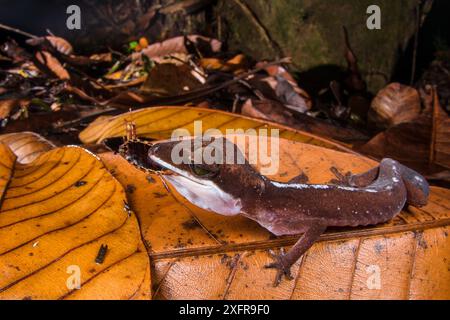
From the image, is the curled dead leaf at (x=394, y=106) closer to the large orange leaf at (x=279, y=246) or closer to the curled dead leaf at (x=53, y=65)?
the large orange leaf at (x=279, y=246)

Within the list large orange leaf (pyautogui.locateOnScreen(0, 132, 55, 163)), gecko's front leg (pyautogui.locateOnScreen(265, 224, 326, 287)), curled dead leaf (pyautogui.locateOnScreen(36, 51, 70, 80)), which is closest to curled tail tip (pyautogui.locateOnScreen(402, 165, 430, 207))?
gecko's front leg (pyautogui.locateOnScreen(265, 224, 326, 287))

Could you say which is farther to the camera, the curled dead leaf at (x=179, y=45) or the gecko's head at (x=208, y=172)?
the curled dead leaf at (x=179, y=45)

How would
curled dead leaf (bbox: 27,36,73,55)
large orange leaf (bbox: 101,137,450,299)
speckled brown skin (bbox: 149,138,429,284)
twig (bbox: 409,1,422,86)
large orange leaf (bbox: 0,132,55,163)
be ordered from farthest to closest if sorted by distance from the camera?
curled dead leaf (bbox: 27,36,73,55) → twig (bbox: 409,1,422,86) → large orange leaf (bbox: 0,132,55,163) → speckled brown skin (bbox: 149,138,429,284) → large orange leaf (bbox: 101,137,450,299)

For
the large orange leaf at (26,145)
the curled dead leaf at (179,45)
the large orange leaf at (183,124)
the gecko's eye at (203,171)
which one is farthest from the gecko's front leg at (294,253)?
the curled dead leaf at (179,45)

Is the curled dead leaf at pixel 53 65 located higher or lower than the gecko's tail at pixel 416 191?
higher

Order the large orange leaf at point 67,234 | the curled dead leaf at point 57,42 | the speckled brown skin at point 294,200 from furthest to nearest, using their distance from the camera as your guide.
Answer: the curled dead leaf at point 57,42, the speckled brown skin at point 294,200, the large orange leaf at point 67,234

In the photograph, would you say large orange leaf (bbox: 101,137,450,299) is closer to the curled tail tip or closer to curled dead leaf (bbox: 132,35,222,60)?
the curled tail tip

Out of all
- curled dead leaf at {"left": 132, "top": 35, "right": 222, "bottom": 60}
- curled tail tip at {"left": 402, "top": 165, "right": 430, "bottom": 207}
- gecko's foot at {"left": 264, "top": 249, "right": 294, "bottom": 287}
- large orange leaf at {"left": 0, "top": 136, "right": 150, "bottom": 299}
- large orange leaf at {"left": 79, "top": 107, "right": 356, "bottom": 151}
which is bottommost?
gecko's foot at {"left": 264, "top": 249, "right": 294, "bottom": 287}

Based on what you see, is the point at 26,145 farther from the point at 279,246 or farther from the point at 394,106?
the point at 394,106
